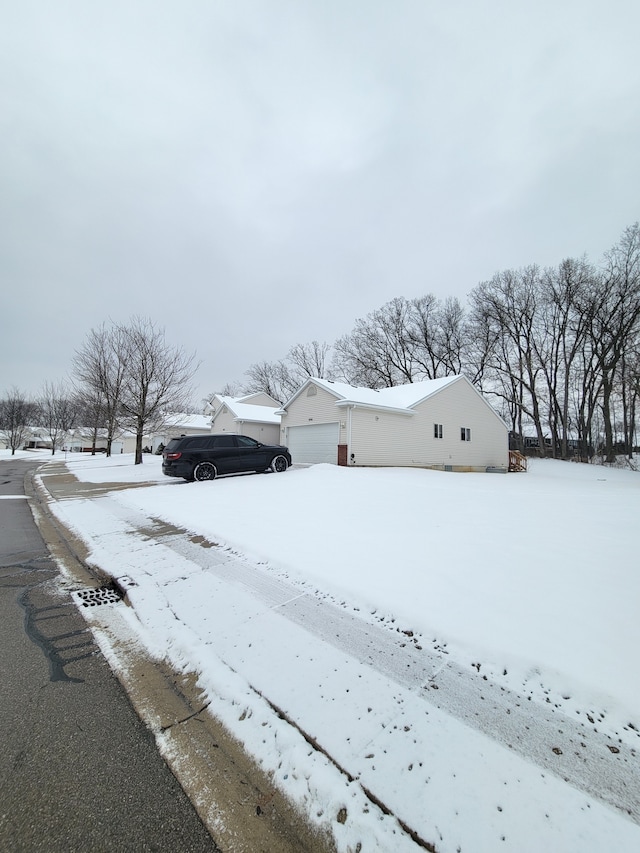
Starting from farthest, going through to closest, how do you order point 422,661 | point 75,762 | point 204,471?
point 204,471
point 422,661
point 75,762

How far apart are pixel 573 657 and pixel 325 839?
1914mm

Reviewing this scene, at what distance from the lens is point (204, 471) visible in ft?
37.7

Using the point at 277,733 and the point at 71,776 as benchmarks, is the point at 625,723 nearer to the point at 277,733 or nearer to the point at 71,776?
the point at 277,733

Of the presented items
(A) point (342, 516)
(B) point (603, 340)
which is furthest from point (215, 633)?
(B) point (603, 340)

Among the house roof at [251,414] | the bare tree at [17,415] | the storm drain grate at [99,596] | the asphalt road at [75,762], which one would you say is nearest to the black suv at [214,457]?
the storm drain grate at [99,596]

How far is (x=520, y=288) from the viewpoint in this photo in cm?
2842

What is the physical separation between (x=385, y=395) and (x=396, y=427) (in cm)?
301

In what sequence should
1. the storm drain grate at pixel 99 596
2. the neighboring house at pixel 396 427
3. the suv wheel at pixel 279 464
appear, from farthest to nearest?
the neighboring house at pixel 396 427 → the suv wheel at pixel 279 464 → the storm drain grate at pixel 99 596

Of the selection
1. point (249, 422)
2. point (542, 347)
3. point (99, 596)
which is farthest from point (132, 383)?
point (542, 347)

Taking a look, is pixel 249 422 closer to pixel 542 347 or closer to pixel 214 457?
pixel 214 457

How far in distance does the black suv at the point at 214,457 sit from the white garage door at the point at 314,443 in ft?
10.4

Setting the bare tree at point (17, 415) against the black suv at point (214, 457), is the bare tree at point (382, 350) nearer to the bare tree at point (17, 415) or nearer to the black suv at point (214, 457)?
the black suv at point (214, 457)

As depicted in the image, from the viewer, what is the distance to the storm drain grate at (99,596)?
132 inches

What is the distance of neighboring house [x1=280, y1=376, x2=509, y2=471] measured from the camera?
15.4m
